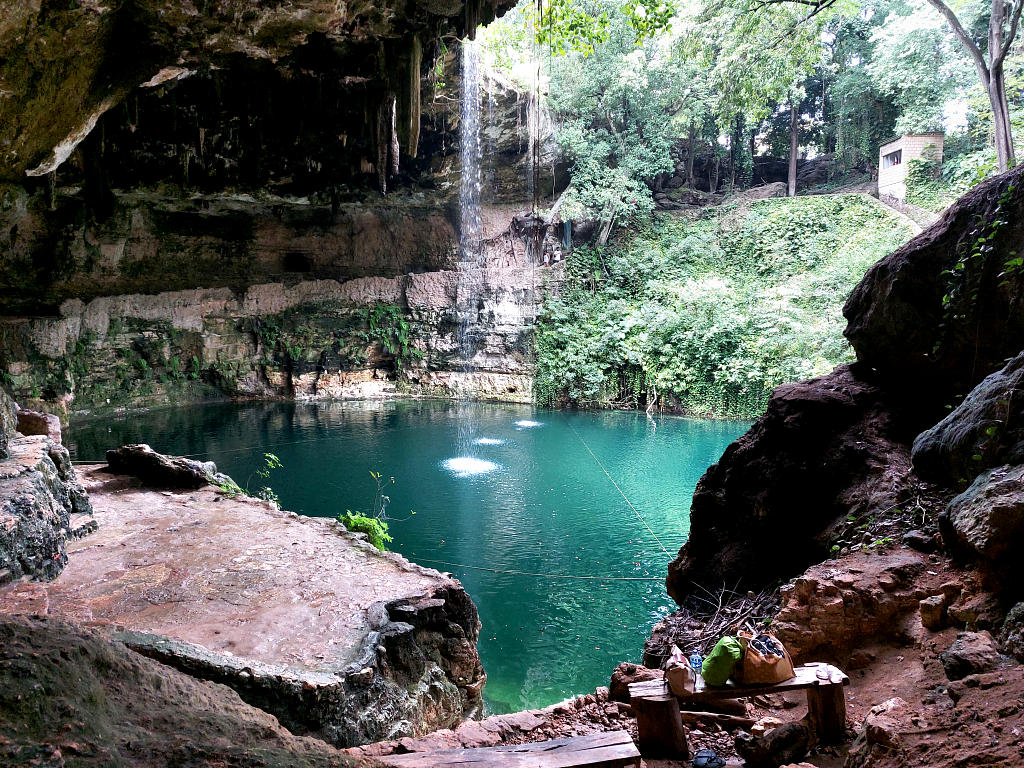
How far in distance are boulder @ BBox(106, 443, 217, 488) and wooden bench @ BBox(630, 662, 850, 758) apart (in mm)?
5811

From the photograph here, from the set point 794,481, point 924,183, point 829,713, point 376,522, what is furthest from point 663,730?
point 924,183

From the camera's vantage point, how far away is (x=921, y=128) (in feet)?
59.8

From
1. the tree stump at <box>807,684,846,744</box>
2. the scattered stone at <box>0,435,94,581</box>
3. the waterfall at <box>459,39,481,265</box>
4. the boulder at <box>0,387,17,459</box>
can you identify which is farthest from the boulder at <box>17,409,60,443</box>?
the tree stump at <box>807,684,846,744</box>

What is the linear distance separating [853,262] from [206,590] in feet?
53.9

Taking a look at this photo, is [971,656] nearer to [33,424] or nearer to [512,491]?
[512,491]

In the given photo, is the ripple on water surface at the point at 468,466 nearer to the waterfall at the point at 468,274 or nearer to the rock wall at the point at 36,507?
the rock wall at the point at 36,507

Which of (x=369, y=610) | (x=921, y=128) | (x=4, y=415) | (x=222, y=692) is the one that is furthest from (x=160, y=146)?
(x=921, y=128)

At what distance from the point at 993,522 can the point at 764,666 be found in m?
1.05

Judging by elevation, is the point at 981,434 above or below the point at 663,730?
above

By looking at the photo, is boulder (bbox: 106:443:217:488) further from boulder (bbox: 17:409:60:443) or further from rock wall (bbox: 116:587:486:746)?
rock wall (bbox: 116:587:486:746)

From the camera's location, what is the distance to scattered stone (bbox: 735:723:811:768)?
222 centimetres

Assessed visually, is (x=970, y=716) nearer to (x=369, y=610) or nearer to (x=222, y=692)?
(x=222, y=692)

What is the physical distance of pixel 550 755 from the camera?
2.23m

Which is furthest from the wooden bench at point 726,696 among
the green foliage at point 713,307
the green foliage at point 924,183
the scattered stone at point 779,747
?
the green foliage at point 924,183
